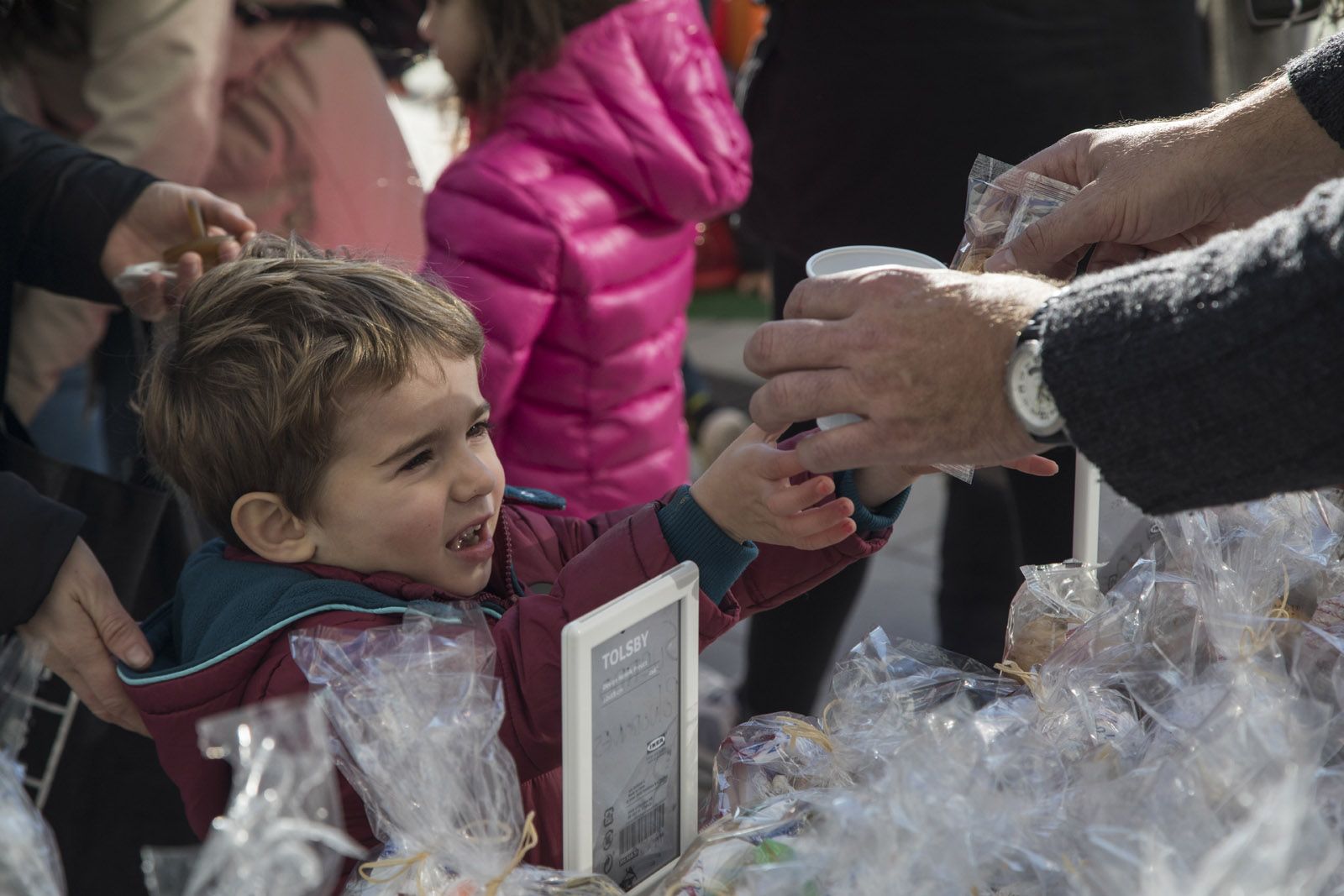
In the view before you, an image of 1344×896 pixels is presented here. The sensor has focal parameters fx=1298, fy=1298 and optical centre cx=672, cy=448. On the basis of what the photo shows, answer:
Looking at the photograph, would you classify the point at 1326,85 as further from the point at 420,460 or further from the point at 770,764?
the point at 420,460

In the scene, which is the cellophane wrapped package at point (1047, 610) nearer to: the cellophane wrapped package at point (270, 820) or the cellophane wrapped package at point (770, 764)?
the cellophane wrapped package at point (770, 764)

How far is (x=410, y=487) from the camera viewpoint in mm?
1511

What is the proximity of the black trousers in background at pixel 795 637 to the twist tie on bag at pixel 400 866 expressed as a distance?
4.68ft

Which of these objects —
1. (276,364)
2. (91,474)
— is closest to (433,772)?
(276,364)

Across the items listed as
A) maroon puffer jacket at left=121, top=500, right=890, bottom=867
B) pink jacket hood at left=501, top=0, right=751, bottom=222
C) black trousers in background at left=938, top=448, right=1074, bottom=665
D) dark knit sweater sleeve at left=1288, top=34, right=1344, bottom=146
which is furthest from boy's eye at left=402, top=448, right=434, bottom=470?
black trousers in background at left=938, top=448, right=1074, bottom=665

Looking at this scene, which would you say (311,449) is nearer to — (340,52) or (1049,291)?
(1049,291)

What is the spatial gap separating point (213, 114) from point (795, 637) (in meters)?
1.60

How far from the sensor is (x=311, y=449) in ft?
4.94

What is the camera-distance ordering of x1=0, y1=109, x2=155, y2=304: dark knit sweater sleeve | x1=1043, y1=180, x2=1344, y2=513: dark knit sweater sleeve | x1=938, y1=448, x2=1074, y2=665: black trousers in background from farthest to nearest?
x1=938, y1=448, x2=1074, y2=665: black trousers in background
x1=0, y1=109, x2=155, y2=304: dark knit sweater sleeve
x1=1043, y1=180, x2=1344, y2=513: dark knit sweater sleeve

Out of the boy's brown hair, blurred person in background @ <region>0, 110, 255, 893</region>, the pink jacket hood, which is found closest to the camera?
the boy's brown hair

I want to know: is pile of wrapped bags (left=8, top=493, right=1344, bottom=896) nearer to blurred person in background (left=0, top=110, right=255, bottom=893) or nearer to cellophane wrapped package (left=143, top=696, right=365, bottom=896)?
cellophane wrapped package (left=143, top=696, right=365, bottom=896)

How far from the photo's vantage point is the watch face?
1132 millimetres

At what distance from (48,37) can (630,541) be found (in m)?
1.97

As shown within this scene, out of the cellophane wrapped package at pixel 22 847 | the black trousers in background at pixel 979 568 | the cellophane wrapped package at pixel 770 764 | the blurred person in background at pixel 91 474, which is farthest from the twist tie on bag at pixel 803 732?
the black trousers in background at pixel 979 568
